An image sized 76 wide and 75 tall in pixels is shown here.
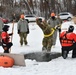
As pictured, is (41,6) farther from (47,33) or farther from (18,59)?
(18,59)

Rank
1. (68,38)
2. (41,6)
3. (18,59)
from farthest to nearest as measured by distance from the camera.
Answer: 1. (41,6)
2. (68,38)
3. (18,59)

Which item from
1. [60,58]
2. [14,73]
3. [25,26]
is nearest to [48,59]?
[60,58]

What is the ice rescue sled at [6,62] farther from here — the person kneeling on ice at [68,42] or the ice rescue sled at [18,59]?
the person kneeling on ice at [68,42]

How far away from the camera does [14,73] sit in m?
9.84

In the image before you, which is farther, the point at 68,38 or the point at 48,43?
the point at 48,43

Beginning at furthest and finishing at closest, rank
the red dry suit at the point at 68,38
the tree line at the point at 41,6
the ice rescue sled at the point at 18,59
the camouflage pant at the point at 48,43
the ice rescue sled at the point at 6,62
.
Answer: the tree line at the point at 41,6, the camouflage pant at the point at 48,43, the red dry suit at the point at 68,38, the ice rescue sled at the point at 18,59, the ice rescue sled at the point at 6,62

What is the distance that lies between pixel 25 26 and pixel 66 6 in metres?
58.5

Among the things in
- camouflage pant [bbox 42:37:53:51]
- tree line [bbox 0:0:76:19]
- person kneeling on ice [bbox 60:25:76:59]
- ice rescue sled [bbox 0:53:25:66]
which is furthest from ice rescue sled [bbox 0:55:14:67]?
tree line [bbox 0:0:76:19]

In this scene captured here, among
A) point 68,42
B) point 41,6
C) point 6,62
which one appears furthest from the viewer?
point 41,6

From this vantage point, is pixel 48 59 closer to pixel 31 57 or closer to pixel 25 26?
pixel 31 57

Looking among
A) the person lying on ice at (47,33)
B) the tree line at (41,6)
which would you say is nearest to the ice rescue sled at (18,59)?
the person lying on ice at (47,33)

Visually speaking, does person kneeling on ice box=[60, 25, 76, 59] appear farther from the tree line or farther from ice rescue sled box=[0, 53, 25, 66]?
the tree line

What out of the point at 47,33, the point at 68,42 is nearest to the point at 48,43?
the point at 47,33

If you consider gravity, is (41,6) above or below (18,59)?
Answer: below
